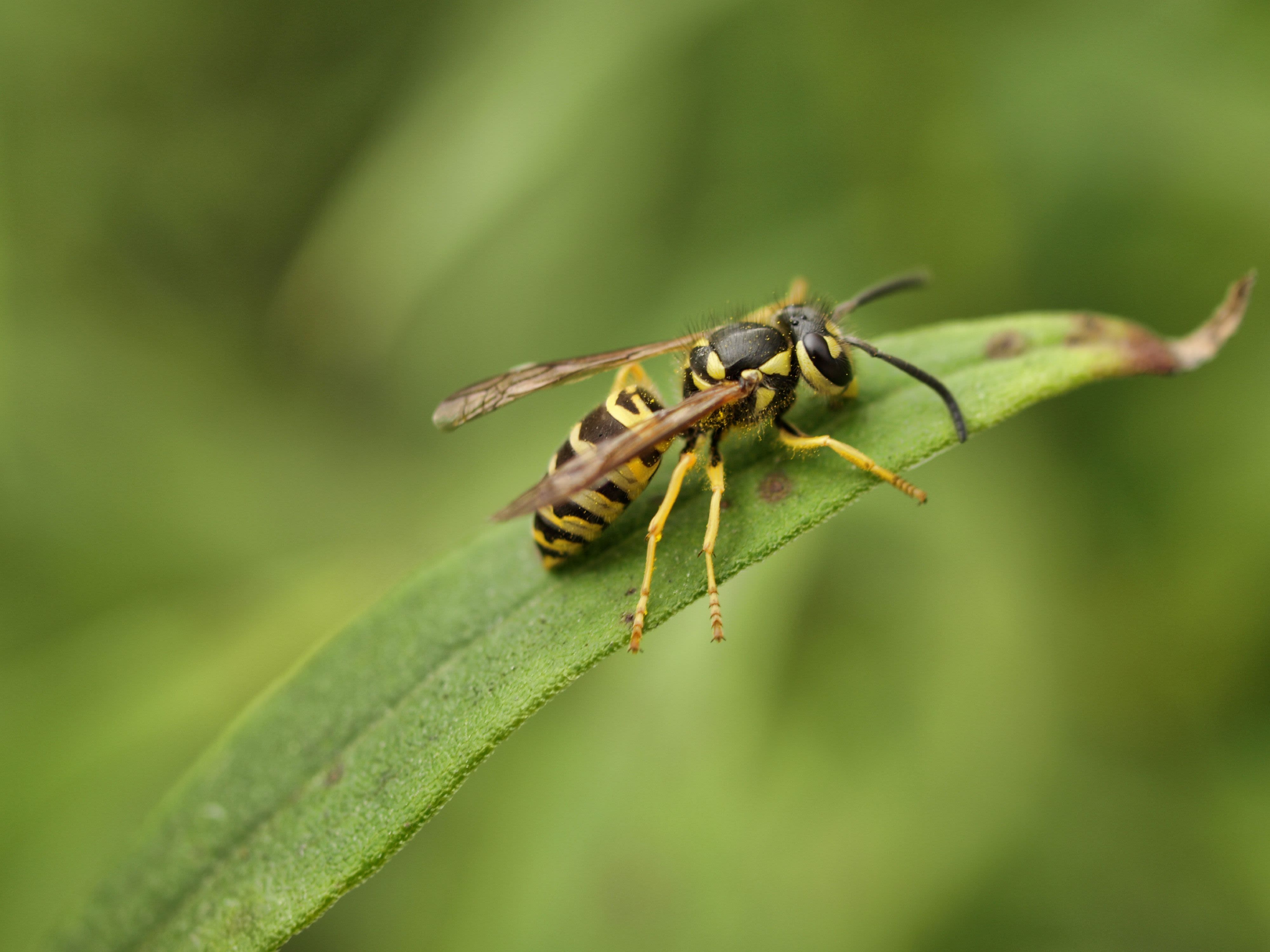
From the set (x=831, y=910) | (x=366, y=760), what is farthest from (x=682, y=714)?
(x=366, y=760)

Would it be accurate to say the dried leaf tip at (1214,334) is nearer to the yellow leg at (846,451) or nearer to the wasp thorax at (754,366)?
the yellow leg at (846,451)

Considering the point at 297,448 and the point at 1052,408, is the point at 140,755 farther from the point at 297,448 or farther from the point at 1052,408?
the point at 1052,408

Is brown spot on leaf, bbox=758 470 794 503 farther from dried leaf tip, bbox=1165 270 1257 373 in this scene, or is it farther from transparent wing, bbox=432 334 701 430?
dried leaf tip, bbox=1165 270 1257 373

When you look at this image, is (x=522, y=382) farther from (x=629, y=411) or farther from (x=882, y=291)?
(x=882, y=291)

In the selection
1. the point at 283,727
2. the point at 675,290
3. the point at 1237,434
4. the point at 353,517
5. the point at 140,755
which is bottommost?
the point at 1237,434

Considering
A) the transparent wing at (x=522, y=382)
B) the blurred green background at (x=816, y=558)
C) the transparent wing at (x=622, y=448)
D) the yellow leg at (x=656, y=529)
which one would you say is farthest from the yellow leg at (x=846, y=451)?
the blurred green background at (x=816, y=558)
